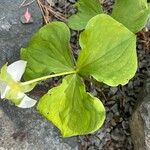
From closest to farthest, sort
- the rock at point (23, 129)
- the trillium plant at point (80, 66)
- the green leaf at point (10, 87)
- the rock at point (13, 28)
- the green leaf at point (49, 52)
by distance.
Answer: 1. the green leaf at point (10, 87)
2. the trillium plant at point (80, 66)
3. the green leaf at point (49, 52)
4. the rock at point (23, 129)
5. the rock at point (13, 28)

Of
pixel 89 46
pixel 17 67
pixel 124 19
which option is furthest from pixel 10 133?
pixel 124 19

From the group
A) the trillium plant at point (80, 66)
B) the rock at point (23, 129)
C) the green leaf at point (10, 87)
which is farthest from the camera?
the rock at point (23, 129)

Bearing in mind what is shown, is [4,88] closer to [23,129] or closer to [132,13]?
[23,129]

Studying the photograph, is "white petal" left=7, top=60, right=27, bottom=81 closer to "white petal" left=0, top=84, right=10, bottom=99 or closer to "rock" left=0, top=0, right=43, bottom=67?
"white petal" left=0, top=84, right=10, bottom=99

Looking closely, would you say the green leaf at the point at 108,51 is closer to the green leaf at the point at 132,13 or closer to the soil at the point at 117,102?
the green leaf at the point at 132,13

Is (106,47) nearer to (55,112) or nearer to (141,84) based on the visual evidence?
(55,112)

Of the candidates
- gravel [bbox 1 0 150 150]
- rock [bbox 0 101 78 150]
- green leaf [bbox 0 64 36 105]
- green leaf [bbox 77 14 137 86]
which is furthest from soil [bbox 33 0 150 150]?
green leaf [bbox 0 64 36 105]

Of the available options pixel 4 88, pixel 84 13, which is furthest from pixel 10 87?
pixel 84 13

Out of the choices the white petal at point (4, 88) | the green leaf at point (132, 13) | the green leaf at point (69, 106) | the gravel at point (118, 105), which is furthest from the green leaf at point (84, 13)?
the white petal at point (4, 88)
